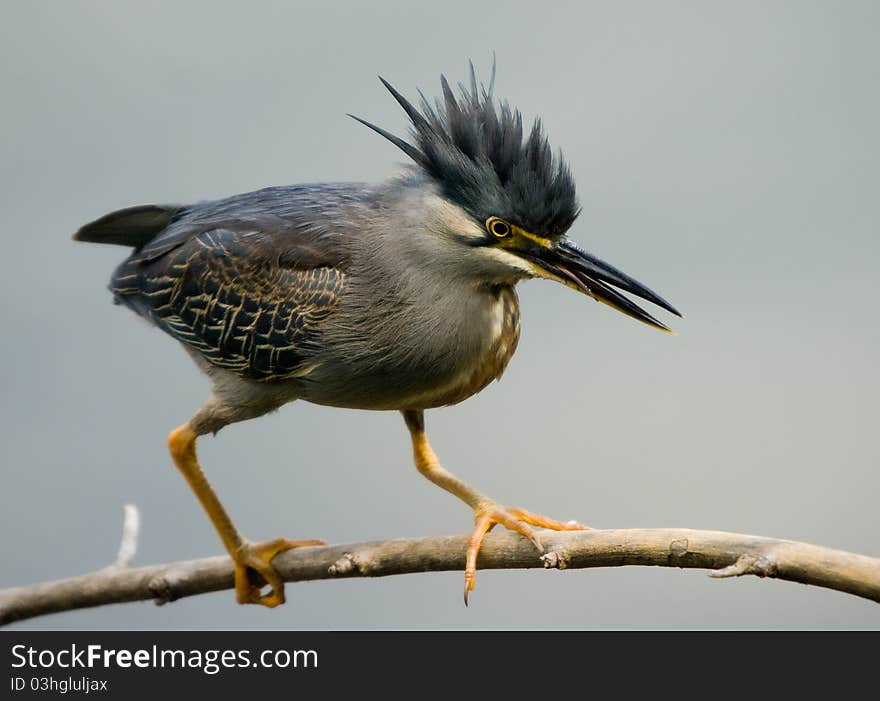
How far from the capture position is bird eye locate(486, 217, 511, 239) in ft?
11.0

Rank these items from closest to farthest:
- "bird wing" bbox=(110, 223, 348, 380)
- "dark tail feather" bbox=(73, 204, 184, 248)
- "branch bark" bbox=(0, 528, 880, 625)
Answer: "branch bark" bbox=(0, 528, 880, 625), "bird wing" bbox=(110, 223, 348, 380), "dark tail feather" bbox=(73, 204, 184, 248)

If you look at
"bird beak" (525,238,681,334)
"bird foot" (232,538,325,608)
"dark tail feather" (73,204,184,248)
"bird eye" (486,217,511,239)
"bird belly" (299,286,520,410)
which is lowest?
"bird foot" (232,538,325,608)

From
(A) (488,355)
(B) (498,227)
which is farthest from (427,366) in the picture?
(B) (498,227)

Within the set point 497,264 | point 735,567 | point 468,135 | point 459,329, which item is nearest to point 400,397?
point 459,329

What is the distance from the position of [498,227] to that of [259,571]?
161cm

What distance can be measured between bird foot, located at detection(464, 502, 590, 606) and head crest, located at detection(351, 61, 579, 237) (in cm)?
91

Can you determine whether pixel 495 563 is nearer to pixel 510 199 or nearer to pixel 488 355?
pixel 488 355

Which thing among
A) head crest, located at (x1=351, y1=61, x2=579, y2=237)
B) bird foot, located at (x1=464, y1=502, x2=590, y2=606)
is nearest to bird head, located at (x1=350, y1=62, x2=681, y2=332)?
head crest, located at (x1=351, y1=61, x2=579, y2=237)

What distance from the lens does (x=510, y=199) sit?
3.34m

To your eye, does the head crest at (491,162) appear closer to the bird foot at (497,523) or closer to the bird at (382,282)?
the bird at (382,282)

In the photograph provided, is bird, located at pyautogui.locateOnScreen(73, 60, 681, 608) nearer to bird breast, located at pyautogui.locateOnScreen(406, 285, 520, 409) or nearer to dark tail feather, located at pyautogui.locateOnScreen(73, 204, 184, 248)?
bird breast, located at pyautogui.locateOnScreen(406, 285, 520, 409)

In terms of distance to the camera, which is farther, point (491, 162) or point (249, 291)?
point (249, 291)

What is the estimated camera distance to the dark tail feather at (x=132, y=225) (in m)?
4.36

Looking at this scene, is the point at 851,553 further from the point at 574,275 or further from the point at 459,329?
the point at 459,329
